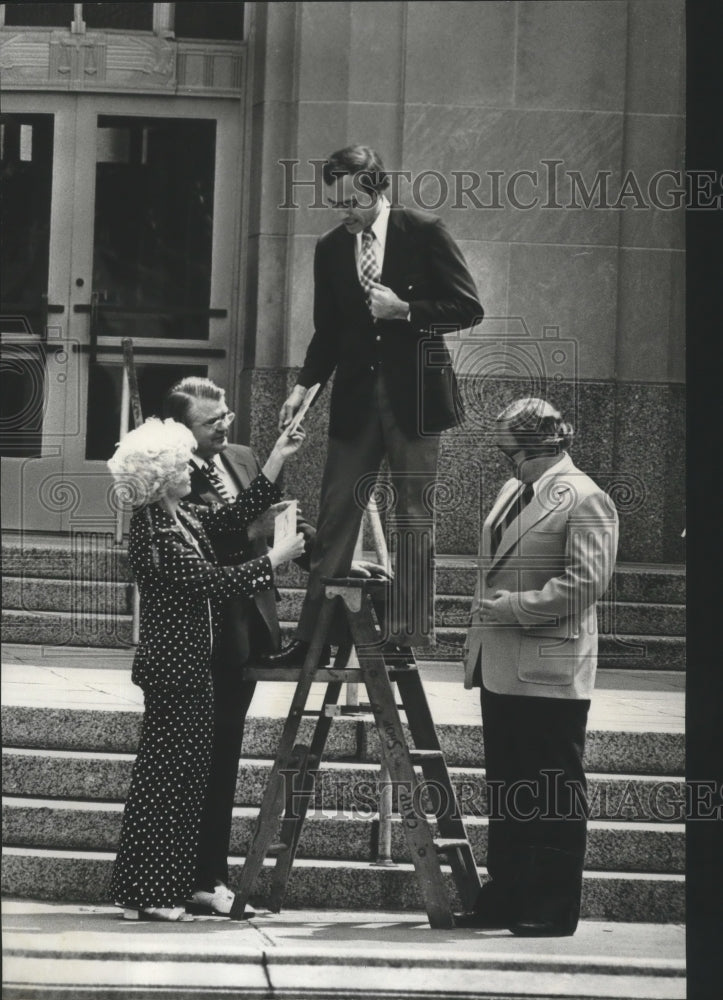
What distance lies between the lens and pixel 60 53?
19.1 feet

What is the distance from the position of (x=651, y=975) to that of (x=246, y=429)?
257cm

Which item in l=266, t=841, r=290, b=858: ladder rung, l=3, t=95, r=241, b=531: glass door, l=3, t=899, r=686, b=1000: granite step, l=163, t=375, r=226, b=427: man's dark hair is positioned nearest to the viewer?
l=3, t=899, r=686, b=1000: granite step

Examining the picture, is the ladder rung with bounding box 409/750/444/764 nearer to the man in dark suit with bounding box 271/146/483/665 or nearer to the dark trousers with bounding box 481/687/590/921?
the dark trousers with bounding box 481/687/590/921

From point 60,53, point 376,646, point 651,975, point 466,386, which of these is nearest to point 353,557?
point 376,646

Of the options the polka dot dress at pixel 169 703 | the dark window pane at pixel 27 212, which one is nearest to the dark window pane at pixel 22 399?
the dark window pane at pixel 27 212

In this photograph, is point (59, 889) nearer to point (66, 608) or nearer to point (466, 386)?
point (66, 608)

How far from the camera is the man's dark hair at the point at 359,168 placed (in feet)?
17.9

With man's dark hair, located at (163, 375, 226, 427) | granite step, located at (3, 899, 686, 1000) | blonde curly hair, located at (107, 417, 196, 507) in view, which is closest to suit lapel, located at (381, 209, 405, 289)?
man's dark hair, located at (163, 375, 226, 427)

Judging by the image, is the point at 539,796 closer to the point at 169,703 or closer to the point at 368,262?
the point at 169,703

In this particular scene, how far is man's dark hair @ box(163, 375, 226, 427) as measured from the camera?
5789 millimetres

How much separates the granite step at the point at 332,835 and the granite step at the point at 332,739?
0.28 metres

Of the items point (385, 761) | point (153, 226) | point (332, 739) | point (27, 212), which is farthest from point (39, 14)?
point (332, 739)

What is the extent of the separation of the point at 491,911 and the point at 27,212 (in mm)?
2918

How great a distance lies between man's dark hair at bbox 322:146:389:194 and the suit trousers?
2.08 feet
